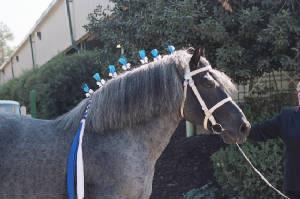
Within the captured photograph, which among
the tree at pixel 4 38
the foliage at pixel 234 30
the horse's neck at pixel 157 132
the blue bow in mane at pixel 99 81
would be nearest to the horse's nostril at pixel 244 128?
the horse's neck at pixel 157 132

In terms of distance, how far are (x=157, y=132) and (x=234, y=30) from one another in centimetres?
A: 355

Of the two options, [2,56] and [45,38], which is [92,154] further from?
[2,56]

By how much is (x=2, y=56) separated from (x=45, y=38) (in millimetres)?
48347

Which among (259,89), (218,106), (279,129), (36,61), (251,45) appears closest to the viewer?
(218,106)

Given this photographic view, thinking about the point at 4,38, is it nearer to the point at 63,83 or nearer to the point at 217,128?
the point at 63,83

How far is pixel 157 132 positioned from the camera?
350 cm

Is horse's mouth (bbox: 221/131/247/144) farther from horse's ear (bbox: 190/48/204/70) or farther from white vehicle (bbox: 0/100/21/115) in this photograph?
white vehicle (bbox: 0/100/21/115)

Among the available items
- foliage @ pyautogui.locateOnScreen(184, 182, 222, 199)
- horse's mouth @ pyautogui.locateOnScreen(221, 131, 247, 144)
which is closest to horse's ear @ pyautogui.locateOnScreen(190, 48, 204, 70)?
horse's mouth @ pyautogui.locateOnScreen(221, 131, 247, 144)

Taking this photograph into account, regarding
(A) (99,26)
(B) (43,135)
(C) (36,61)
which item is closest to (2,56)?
(C) (36,61)

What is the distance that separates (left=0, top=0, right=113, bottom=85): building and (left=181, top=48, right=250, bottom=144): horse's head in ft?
30.0

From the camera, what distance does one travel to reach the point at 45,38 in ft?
74.4

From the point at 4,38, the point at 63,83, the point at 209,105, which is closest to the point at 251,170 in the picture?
the point at 209,105

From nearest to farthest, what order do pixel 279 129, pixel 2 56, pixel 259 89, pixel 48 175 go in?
pixel 48 175, pixel 279 129, pixel 259 89, pixel 2 56

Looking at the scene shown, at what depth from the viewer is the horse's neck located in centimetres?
345
